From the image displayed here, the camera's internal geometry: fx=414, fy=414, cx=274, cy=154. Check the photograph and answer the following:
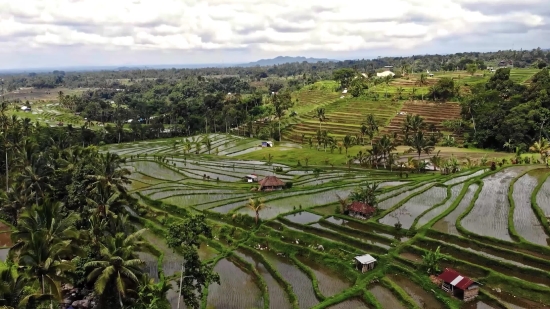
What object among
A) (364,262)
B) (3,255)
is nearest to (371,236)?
(364,262)

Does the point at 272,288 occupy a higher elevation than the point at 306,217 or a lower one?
lower

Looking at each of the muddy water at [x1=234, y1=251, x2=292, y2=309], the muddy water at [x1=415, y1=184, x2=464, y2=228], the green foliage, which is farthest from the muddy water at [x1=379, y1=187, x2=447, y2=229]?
the muddy water at [x1=234, y1=251, x2=292, y2=309]

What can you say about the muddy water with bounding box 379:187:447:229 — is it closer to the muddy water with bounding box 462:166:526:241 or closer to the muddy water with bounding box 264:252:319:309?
the muddy water with bounding box 462:166:526:241

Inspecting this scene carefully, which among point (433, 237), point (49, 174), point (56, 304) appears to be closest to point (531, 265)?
point (433, 237)

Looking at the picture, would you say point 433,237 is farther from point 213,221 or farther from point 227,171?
point 227,171

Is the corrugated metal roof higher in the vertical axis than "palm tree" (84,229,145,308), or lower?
lower

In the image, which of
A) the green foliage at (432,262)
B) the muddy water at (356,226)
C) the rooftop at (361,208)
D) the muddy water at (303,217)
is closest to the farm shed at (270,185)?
the muddy water at (303,217)

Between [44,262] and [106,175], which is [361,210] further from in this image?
[44,262]
